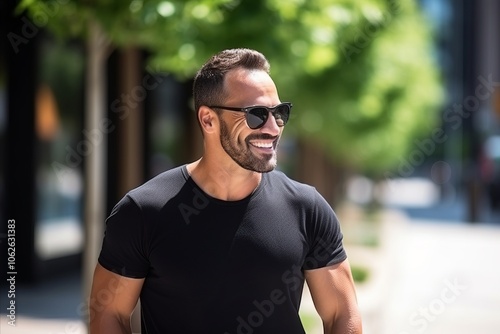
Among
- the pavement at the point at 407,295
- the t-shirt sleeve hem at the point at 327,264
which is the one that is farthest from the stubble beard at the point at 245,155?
the pavement at the point at 407,295

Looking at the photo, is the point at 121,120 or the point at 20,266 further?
the point at 121,120

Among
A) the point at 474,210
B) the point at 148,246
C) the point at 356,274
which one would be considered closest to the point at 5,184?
the point at 356,274

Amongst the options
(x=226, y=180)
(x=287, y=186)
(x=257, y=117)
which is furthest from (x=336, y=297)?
(x=257, y=117)

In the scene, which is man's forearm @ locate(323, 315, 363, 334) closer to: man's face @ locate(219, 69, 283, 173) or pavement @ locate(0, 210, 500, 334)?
man's face @ locate(219, 69, 283, 173)

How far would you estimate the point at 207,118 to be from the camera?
2.63 meters

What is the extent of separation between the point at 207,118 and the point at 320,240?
510mm

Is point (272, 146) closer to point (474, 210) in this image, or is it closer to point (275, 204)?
point (275, 204)

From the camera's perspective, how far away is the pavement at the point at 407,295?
8.88 meters

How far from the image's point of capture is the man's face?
2.54m

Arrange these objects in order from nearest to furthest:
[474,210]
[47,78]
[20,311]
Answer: [20,311] < [47,78] < [474,210]

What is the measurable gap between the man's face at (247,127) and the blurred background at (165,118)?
2242 mm

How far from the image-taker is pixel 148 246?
2.51 metres

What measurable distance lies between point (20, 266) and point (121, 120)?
9.88ft

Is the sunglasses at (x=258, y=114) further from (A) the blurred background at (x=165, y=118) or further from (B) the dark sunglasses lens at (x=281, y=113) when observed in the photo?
(A) the blurred background at (x=165, y=118)
